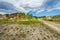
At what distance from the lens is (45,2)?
6480 mm

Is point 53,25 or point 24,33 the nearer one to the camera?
point 24,33

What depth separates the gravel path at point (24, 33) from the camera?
5.29 metres

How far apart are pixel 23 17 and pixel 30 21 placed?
39 centimetres

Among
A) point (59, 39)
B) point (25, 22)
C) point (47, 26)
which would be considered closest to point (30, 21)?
point (25, 22)

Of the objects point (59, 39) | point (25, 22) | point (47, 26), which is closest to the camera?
point (59, 39)

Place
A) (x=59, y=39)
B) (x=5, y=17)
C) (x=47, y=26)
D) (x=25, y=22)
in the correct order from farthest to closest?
(x=47, y=26) < (x=25, y=22) < (x=5, y=17) < (x=59, y=39)

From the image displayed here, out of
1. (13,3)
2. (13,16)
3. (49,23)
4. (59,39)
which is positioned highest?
(13,3)

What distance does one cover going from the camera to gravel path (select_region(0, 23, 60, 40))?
529 centimetres

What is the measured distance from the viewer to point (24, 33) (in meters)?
5.59

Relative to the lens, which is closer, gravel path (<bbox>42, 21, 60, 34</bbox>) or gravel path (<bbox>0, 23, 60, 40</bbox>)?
gravel path (<bbox>0, 23, 60, 40</bbox>)

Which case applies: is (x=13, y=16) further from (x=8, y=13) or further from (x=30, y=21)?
(x=30, y=21)

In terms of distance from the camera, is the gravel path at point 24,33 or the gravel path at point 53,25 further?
the gravel path at point 53,25

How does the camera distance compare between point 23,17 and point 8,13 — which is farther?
point 23,17

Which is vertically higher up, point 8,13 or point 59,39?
point 8,13
